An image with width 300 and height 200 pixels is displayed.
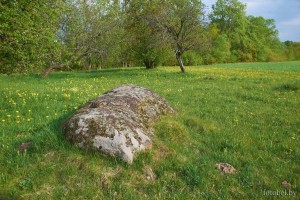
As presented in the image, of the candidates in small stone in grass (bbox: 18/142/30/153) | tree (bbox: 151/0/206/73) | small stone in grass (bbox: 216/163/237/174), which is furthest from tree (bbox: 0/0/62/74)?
tree (bbox: 151/0/206/73)

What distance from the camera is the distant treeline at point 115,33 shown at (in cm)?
1233

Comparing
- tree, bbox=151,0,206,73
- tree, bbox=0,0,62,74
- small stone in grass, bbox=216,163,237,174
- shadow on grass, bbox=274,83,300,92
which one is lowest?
small stone in grass, bbox=216,163,237,174

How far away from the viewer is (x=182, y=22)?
30.0m

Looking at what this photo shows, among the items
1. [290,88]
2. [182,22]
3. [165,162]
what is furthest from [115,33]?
[165,162]

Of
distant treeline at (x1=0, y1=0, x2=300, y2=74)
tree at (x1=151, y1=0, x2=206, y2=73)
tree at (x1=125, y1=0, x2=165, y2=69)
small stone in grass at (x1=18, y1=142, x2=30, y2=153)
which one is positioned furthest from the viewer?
tree at (x1=125, y1=0, x2=165, y2=69)

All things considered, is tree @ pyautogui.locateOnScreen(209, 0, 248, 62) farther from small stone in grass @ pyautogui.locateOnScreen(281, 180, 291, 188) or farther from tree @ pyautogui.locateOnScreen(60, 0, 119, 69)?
small stone in grass @ pyautogui.locateOnScreen(281, 180, 291, 188)

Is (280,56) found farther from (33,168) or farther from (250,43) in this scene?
(33,168)

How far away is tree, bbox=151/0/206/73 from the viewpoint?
1164 inches

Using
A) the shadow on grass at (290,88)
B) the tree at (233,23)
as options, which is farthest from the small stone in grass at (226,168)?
the tree at (233,23)

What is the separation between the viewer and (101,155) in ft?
20.5

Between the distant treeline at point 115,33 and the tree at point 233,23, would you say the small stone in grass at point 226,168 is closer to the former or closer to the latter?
the distant treeline at point 115,33

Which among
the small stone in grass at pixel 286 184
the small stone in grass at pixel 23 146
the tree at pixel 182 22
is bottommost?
the small stone in grass at pixel 286 184

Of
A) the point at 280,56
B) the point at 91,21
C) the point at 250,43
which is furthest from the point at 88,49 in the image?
the point at 280,56

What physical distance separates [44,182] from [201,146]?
4273 mm
